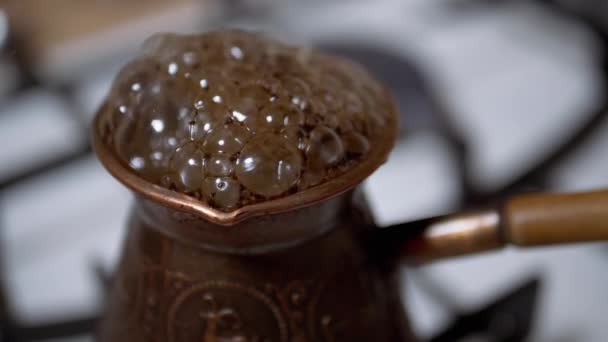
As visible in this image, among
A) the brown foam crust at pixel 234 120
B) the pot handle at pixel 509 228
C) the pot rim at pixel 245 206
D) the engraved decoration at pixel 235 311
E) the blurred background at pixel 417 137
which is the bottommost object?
the blurred background at pixel 417 137

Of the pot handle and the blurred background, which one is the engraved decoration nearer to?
the pot handle

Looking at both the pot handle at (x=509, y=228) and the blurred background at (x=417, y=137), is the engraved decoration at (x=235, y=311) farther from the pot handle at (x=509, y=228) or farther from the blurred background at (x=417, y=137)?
the blurred background at (x=417, y=137)

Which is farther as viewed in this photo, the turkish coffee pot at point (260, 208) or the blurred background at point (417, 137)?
the blurred background at point (417, 137)

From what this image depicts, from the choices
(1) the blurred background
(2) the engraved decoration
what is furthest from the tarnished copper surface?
(1) the blurred background

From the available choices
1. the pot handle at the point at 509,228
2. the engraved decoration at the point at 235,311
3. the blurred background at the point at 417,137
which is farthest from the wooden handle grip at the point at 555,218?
the blurred background at the point at 417,137

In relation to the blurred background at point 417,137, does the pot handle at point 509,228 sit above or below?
above

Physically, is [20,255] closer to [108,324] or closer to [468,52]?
[108,324]
